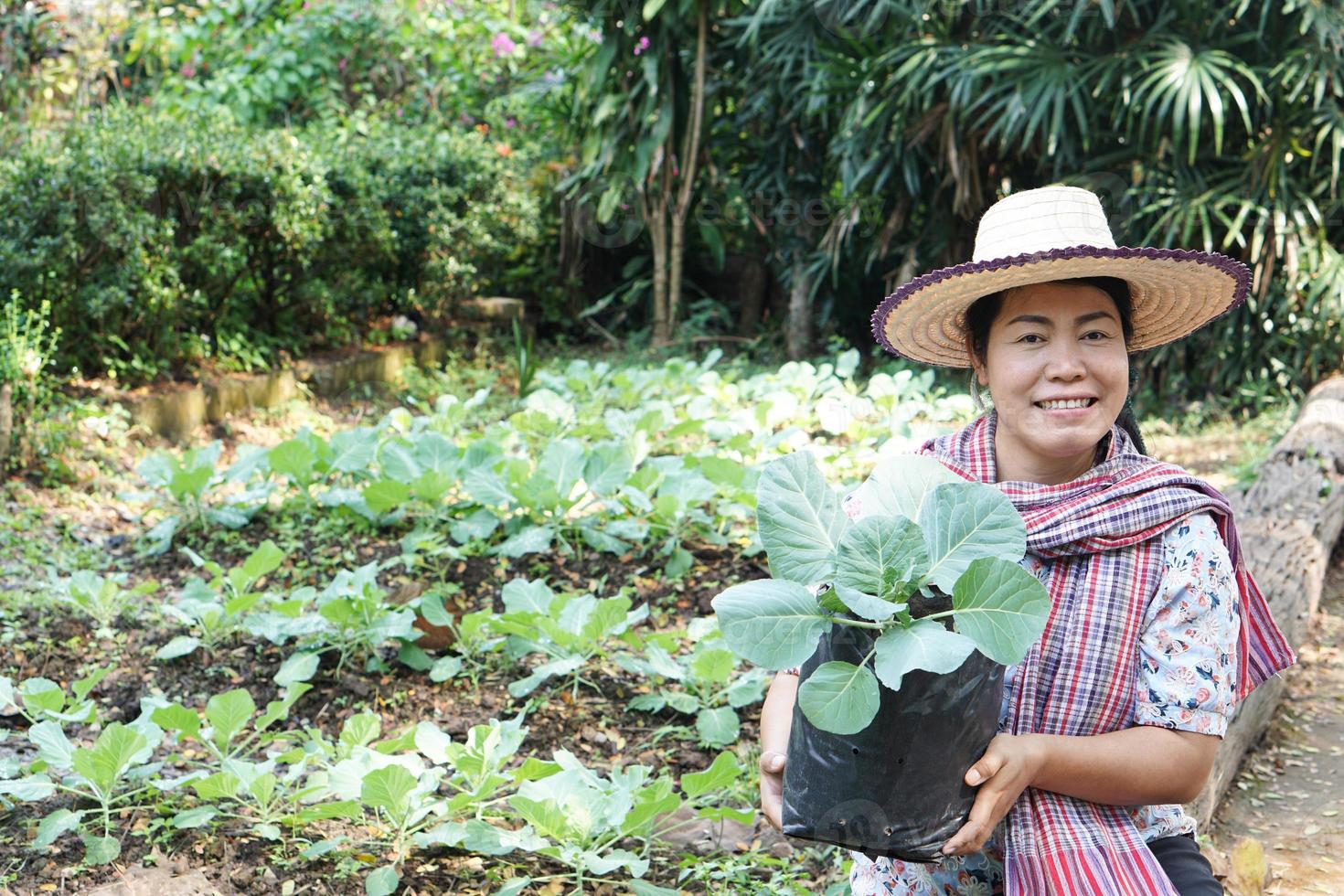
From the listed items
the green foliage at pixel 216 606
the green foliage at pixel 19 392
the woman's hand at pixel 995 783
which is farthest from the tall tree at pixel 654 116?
the woman's hand at pixel 995 783

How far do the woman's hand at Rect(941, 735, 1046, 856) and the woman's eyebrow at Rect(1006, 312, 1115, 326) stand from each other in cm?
54

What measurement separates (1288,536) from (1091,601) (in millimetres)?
2393

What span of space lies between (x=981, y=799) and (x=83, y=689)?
1751mm

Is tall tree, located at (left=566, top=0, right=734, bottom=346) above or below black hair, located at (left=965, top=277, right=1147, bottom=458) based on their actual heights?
above

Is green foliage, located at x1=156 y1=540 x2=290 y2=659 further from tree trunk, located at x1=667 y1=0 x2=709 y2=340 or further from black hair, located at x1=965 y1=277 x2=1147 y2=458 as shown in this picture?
tree trunk, located at x1=667 y1=0 x2=709 y2=340

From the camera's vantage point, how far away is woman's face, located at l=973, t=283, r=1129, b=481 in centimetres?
165

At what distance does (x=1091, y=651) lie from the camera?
5.15 ft

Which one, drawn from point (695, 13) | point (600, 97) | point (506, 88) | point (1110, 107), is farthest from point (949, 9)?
point (506, 88)

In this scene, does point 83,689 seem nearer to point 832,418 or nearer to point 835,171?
point 832,418

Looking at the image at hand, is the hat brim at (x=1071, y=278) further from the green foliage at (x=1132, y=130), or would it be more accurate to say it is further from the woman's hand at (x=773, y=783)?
the green foliage at (x=1132, y=130)

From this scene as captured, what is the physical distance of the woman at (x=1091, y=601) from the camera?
1.52 m

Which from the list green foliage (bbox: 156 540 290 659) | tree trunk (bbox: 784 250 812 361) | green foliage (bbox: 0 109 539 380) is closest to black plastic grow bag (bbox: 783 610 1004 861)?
green foliage (bbox: 156 540 290 659)

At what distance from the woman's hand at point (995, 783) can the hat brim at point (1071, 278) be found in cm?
57

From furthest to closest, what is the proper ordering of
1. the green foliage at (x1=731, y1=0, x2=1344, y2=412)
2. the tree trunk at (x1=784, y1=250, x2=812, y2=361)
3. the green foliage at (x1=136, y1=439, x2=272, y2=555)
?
1. the tree trunk at (x1=784, y1=250, x2=812, y2=361)
2. the green foliage at (x1=731, y1=0, x2=1344, y2=412)
3. the green foliage at (x1=136, y1=439, x2=272, y2=555)
